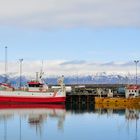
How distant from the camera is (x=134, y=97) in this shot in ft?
332

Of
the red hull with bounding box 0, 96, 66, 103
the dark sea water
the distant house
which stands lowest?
the dark sea water

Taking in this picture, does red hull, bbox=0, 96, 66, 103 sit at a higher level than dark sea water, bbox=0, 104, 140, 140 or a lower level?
higher

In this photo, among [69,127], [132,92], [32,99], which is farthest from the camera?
[132,92]

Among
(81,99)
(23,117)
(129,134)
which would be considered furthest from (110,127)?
(81,99)

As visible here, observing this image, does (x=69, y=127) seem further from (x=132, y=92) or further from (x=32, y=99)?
(x=132, y=92)

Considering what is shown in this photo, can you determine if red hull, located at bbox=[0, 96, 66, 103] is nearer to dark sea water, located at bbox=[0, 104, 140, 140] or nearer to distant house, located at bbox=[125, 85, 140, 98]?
distant house, located at bbox=[125, 85, 140, 98]

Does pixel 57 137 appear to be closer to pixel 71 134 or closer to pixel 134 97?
pixel 71 134

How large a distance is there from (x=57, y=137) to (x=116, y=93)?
6946 centimetres

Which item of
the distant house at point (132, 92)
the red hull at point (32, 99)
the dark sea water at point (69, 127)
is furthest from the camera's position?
the distant house at point (132, 92)

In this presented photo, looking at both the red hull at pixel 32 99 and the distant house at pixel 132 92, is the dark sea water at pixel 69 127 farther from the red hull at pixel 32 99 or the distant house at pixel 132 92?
the distant house at pixel 132 92

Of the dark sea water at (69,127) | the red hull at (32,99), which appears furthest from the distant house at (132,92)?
the dark sea water at (69,127)

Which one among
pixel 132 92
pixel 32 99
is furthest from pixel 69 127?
pixel 132 92

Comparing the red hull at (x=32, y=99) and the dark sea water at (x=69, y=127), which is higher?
the red hull at (x=32, y=99)

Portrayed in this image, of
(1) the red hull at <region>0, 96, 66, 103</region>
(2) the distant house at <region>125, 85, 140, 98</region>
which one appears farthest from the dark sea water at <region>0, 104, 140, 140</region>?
(2) the distant house at <region>125, 85, 140, 98</region>
